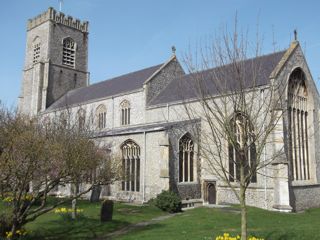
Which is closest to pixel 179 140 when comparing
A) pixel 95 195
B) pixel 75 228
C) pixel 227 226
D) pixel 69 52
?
pixel 95 195

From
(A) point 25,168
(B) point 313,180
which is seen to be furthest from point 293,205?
(A) point 25,168

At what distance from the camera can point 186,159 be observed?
24828 mm

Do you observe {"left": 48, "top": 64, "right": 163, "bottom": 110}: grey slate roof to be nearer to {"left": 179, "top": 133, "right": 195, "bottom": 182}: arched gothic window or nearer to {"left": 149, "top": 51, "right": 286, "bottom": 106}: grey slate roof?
{"left": 149, "top": 51, "right": 286, "bottom": 106}: grey slate roof

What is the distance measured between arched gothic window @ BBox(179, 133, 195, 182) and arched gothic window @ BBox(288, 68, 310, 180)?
7068 millimetres

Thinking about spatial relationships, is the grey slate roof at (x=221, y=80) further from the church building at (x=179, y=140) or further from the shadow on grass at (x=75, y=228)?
the shadow on grass at (x=75, y=228)

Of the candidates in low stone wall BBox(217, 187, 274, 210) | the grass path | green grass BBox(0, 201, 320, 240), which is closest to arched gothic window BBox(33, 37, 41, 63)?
green grass BBox(0, 201, 320, 240)

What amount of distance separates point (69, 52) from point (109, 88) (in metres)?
13.4

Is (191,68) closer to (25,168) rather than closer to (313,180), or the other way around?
(25,168)

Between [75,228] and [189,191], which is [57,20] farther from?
[75,228]

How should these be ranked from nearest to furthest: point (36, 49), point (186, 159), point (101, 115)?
point (186, 159) < point (101, 115) < point (36, 49)

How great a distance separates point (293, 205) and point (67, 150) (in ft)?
52.4

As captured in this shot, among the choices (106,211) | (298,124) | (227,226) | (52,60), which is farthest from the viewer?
(52,60)

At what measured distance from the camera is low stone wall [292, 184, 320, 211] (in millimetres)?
22344

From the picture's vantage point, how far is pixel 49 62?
45.0 meters
